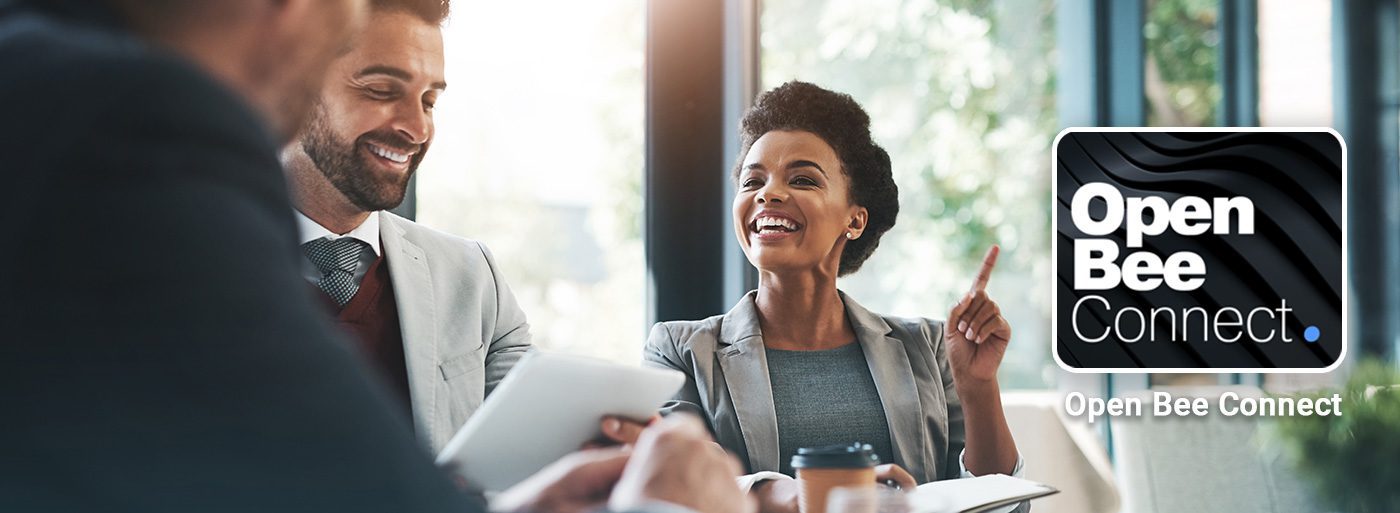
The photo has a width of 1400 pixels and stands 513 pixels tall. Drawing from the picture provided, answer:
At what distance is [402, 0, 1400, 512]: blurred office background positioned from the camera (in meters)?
2.21

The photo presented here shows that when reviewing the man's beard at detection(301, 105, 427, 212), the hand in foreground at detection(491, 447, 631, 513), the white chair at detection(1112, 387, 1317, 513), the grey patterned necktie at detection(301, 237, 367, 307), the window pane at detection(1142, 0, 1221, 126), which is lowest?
the white chair at detection(1112, 387, 1317, 513)

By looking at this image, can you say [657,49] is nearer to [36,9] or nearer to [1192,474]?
[1192,474]

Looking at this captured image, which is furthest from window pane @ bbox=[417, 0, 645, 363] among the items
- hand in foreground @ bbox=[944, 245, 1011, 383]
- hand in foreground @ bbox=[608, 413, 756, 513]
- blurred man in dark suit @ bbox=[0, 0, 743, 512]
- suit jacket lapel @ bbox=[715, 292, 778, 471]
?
blurred man in dark suit @ bbox=[0, 0, 743, 512]

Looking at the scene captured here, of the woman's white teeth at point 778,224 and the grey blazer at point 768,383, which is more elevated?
the woman's white teeth at point 778,224

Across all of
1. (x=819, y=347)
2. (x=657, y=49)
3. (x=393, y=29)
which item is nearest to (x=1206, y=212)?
(x=819, y=347)

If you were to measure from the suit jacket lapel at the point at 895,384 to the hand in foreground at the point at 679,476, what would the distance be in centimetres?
120

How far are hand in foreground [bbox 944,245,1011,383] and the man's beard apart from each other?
1.05m

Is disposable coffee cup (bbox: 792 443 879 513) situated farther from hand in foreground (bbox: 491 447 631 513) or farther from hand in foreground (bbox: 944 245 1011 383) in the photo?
hand in foreground (bbox: 944 245 1011 383)

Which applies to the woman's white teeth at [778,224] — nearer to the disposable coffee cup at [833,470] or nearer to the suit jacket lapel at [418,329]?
the suit jacket lapel at [418,329]

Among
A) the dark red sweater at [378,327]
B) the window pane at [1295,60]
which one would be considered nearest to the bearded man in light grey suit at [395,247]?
the dark red sweater at [378,327]

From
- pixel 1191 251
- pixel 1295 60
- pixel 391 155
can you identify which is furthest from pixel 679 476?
pixel 1295 60

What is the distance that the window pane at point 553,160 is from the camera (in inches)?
85.3

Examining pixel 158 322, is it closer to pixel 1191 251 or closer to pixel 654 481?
pixel 654 481

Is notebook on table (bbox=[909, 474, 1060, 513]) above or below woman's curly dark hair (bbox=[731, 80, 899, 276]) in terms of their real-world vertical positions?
below
